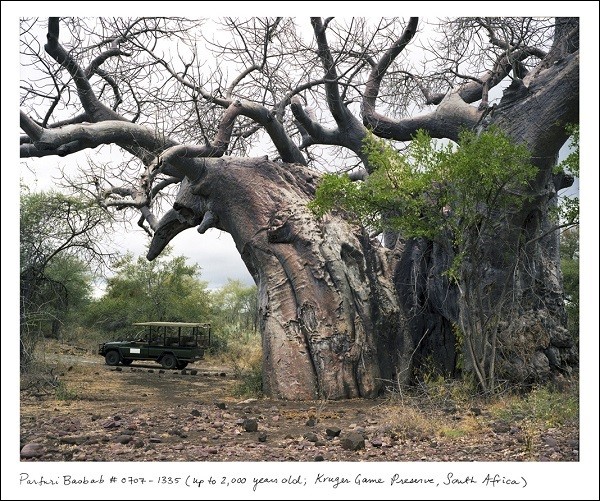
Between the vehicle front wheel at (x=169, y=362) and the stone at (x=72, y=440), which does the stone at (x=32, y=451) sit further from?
the vehicle front wheel at (x=169, y=362)


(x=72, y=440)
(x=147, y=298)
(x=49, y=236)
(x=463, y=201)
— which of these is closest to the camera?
(x=72, y=440)

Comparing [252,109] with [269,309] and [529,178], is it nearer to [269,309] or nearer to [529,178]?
[269,309]

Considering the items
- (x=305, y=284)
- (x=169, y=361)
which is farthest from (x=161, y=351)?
(x=305, y=284)

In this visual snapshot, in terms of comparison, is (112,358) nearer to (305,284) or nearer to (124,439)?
(305,284)

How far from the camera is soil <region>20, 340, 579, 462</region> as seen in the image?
5020mm

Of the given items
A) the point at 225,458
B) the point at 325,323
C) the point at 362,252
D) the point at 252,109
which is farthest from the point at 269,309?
the point at 225,458

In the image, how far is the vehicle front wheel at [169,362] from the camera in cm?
1364

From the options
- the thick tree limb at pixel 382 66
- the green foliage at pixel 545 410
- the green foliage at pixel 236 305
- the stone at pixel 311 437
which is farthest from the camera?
the green foliage at pixel 236 305

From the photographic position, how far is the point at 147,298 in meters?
21.8

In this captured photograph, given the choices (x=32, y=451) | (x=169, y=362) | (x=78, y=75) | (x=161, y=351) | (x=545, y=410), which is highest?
(x=78, y=75)

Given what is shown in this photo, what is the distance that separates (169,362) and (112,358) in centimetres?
137

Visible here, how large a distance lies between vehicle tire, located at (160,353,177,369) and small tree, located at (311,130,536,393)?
6.90 m

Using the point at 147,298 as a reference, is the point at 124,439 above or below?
below

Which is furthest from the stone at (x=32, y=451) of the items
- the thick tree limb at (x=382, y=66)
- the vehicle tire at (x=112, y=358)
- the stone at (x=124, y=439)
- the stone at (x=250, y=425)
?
the vehicle tire at (x=112, y=358)
